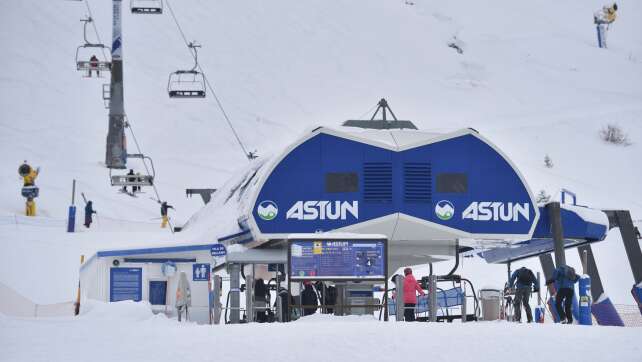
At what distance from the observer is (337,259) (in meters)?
21.2

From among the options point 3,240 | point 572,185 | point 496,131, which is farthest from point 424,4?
point 3,240

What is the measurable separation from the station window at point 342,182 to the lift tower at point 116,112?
22006 millimetres

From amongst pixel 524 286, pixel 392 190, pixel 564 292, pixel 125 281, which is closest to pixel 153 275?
pixel 125 281

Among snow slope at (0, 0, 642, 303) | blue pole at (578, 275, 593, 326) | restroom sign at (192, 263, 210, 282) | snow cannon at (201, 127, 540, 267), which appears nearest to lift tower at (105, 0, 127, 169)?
snow slope at (0, 0, 642, 303)

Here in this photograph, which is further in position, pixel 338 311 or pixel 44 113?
pixel 44 113

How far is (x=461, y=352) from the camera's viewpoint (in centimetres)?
1593

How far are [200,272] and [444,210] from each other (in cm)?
590

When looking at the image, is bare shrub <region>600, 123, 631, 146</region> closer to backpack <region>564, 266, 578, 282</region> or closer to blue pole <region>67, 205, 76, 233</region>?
blue pole <region>67, 205, 76, 233</region>

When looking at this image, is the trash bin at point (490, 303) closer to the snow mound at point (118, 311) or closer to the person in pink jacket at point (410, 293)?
the person in pink jacket at point (410, 293)

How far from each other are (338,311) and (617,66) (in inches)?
3784

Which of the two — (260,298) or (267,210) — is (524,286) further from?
(267,210)

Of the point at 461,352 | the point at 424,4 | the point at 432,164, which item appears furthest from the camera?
the point at 424,4

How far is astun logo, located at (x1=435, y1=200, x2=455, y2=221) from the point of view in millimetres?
28125

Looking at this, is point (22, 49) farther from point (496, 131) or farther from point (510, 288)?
point (510, 288)
